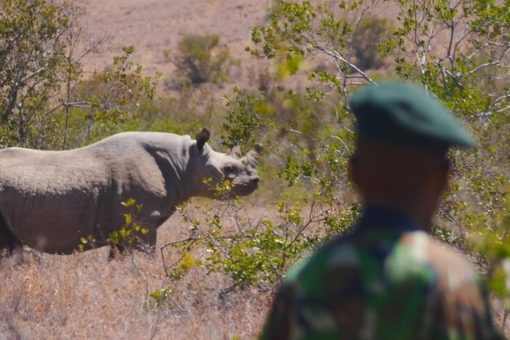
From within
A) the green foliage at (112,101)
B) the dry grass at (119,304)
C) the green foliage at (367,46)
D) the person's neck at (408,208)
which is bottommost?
the green foliage at (367,46)

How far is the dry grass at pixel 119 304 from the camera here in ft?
22.6

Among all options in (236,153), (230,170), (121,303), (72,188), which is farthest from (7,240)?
(230,170)

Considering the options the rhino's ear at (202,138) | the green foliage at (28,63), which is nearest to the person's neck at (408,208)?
the rhino's ear at (202,138)

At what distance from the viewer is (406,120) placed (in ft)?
7.20

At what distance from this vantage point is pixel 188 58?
41031 millimetres

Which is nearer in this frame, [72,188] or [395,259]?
[395,259]

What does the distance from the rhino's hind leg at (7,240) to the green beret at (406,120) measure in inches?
316

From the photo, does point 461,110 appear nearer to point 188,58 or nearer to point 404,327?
point 404,327

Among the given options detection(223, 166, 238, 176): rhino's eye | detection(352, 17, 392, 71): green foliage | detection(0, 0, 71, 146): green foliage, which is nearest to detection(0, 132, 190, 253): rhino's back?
detection(223, 166, 238, 176): rhino's eye

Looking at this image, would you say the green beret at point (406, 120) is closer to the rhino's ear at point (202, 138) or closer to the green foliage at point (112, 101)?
the rhino's ear at point (202, 138)

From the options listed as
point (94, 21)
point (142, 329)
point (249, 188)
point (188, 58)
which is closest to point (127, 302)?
point (142, 329)

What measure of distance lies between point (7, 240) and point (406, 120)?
820cm

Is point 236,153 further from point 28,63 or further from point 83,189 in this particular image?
point 28,63

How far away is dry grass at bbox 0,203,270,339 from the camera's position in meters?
6.88
